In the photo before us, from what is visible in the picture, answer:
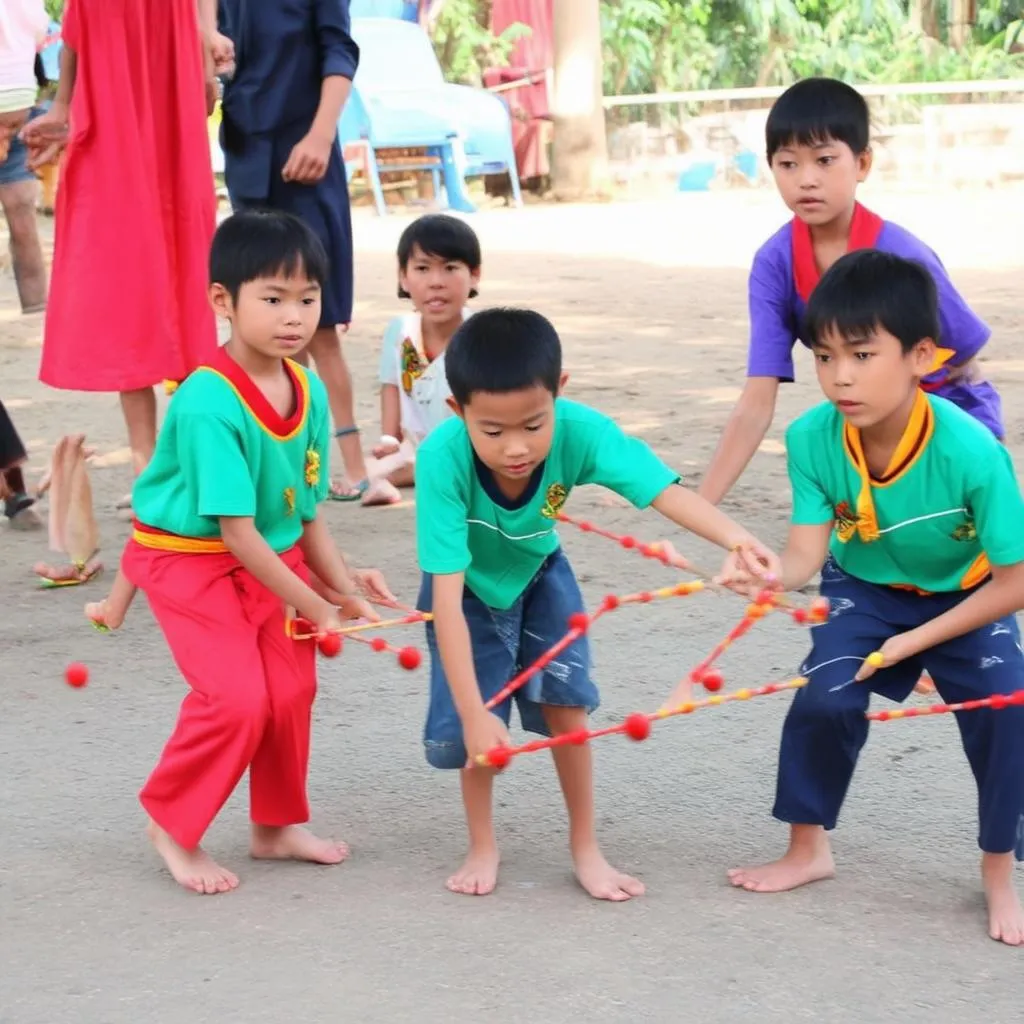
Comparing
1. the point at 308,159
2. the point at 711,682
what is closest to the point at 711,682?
the point at 711,682

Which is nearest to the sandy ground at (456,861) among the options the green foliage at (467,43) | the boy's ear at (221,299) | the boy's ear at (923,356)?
the boy's ear at (923,356)

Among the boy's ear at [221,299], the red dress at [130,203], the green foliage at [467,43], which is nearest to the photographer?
the boy's ear at [221,299]

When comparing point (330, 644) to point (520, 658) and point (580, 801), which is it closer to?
point (520, 658)

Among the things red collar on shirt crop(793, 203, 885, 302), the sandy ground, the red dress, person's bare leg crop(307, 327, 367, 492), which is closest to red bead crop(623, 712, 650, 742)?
the sandy ground

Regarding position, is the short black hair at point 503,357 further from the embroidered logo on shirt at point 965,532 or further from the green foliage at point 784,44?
the green foliage at point 784,44

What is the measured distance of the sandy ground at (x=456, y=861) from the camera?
254 centimetres

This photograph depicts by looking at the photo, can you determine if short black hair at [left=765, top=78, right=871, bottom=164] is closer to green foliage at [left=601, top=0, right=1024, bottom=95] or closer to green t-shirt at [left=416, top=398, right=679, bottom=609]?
green t-shirt at [left=416, top=398, right=679, bottom=609]

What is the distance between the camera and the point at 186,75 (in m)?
4.84

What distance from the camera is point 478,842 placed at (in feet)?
9.71

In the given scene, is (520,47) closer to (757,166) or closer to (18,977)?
(757,166)

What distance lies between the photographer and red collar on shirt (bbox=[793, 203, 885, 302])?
3557 mm

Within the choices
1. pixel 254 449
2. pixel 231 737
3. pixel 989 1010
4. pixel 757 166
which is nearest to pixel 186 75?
pixel 254 449

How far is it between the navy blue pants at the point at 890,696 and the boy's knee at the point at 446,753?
20.9 inches

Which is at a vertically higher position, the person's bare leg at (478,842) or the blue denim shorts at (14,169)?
the blue denim shorts at (14,169)
